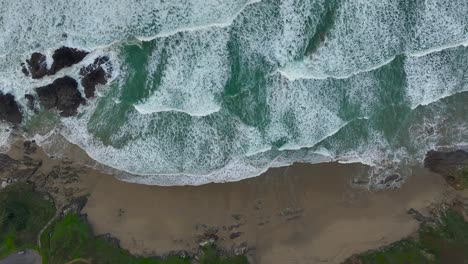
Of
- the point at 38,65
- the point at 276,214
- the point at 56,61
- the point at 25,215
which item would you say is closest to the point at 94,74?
the point at 56,61

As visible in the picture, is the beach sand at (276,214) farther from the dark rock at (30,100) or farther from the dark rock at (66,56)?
the dark rock at (66,56)

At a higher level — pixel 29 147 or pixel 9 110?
pixel 9 110

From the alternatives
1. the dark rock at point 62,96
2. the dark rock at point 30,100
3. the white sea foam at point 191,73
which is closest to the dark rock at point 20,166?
the dark rock at point 30,100

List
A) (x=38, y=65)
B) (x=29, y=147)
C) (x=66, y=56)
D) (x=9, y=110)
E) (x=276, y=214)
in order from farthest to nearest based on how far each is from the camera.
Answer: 1. (x=29, y=147)
2. (x=276, y=214)
3. (x=9, y=110)
4. (x=38, y=65)
5. (x=66, y=56)

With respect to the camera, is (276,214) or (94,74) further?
(276,214)

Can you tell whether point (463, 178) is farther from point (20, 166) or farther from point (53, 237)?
point (20, 166)

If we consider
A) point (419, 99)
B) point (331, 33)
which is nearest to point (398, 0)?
point (331, 33)

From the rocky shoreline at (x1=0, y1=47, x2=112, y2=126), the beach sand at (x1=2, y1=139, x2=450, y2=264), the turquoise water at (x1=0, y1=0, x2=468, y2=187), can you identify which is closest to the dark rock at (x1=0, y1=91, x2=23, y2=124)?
the rocky shoreline at (x1=0, y1=47, x2=112, y2=126)
